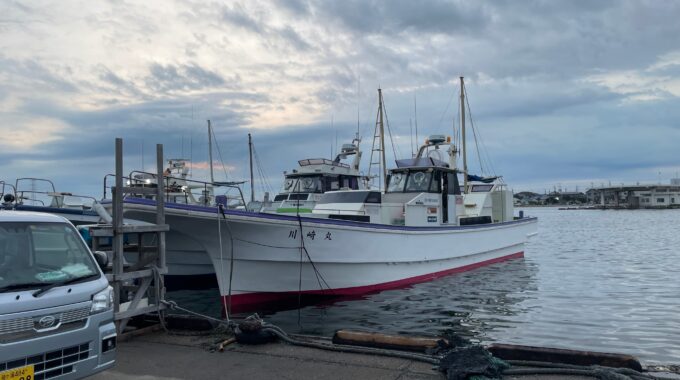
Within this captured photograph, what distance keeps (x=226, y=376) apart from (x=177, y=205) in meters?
5.48

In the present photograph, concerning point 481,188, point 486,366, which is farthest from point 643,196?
point 486,366

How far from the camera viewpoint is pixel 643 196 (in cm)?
13450

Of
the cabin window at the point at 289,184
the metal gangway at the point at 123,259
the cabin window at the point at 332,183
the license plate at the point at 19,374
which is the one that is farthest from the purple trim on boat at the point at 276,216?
the cabin window at the point at 289,184

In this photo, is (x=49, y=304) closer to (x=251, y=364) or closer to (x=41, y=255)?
(x=41, y=255)

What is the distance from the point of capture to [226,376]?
6.06 metres

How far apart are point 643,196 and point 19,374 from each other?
152343 mm

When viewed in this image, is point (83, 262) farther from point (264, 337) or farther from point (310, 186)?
point (310, 186)

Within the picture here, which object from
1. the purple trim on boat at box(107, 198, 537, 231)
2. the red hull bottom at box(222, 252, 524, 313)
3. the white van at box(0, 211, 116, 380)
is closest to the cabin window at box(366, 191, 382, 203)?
the purple trim on boat at box(107, 198, 537, 231)

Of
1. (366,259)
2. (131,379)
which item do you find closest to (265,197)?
(366,259)

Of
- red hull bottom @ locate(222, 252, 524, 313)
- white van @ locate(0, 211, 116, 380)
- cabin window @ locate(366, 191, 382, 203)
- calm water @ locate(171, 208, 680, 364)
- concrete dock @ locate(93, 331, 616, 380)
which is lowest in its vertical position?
calm water @ locate(171, 208, 680, 364)

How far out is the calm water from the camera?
10.8 meters

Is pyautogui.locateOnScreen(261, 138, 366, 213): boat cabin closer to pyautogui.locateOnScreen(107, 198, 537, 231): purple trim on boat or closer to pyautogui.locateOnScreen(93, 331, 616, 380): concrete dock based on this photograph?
pyautogui.locateOnScreen(107, 198, 537, 231): purple trim on boat

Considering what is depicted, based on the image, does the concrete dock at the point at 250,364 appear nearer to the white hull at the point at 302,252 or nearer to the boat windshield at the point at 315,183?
the white hull at the point at 302,252

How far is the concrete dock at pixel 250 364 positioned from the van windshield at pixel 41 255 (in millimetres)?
1352
